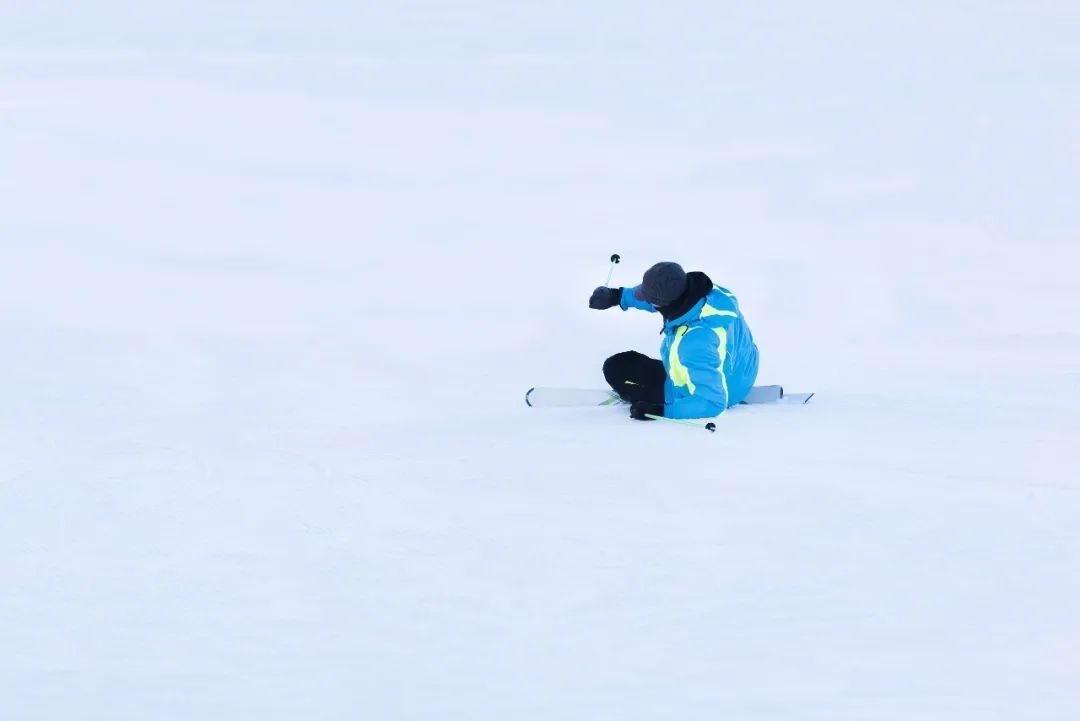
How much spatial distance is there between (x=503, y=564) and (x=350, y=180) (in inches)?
352

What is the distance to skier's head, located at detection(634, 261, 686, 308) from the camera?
6430mm

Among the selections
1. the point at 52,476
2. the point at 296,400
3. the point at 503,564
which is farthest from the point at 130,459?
the point at 503,564

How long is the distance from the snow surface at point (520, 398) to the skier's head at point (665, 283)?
593 millimetres

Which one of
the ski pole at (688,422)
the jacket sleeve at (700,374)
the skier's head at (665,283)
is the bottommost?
the ski pole at (688,422)

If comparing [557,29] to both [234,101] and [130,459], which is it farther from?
[130,459]

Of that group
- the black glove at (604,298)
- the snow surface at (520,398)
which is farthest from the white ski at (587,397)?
the black glove at (604,298)

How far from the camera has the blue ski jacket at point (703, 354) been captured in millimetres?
6516

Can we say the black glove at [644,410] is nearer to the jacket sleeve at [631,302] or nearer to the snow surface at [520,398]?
the snow surface at [520,398]

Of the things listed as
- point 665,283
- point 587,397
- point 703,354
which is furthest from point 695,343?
point 587,397

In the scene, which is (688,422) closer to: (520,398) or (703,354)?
(703,354)

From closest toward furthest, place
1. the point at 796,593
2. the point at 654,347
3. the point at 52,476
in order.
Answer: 1. the point at 796,593
2. the point at 52,476
3. the point at 654,347

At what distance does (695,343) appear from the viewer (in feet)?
21.3

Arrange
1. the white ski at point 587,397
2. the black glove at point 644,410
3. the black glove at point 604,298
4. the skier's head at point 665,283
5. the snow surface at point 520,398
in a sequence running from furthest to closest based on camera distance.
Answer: the white ski at point 587,397 → the black glove at point 604,298 → the black glove at point 644,410 → the skier's head at point 665,283 → the snow surface at point 520,398

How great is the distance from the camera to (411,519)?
17.7ft
